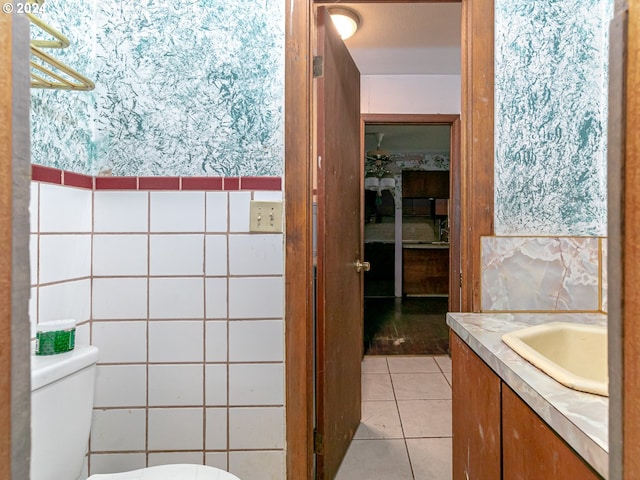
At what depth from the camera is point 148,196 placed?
127cm

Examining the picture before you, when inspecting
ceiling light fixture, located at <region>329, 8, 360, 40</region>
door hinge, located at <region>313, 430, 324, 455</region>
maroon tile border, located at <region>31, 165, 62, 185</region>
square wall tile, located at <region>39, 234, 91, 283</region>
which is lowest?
door hinge, located at <region>313, 430, 324, 455</region>

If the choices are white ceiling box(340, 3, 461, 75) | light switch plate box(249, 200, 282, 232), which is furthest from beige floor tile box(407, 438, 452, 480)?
white ceiling box(340, 3, 461, 75)

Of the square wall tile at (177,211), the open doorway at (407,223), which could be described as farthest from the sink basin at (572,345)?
the open doorway at (407,223)

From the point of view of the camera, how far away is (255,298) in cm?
127

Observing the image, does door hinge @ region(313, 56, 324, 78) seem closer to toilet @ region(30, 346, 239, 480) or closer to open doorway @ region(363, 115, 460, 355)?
toilet @ region(30, 346, 239, 480)

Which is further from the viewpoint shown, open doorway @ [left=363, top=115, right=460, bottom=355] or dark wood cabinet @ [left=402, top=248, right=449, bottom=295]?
dark wood cabinet @ [left=402, top=248, right=449, bottom=295]

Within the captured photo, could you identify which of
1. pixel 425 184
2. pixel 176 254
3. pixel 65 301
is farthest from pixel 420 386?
pixel 425 184

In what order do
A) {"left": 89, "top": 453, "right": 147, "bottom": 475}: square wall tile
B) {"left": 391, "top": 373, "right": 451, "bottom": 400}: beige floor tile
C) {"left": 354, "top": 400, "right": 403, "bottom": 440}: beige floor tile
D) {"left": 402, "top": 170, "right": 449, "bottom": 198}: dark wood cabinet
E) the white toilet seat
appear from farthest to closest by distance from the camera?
{"left": 402, "top": 170, "right": 449, "bottom": 198}: dark wood cabinet < {"left": 391, "top": 373, "right": 451, "bottom": 400}: beige floor tile < {"left": 354, "top": 400, "right": 403, "bottom": 440}: beige floor tile < {"left": 89, "top": 453, "right": 147, "bottom": 475}: square wall tile < the white toilet seat

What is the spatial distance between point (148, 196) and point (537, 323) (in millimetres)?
1424

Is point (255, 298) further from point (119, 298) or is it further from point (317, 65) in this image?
point (317, 65)

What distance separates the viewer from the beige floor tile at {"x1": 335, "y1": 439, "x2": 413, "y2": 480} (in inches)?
62.5

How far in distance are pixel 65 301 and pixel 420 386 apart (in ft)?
7.27

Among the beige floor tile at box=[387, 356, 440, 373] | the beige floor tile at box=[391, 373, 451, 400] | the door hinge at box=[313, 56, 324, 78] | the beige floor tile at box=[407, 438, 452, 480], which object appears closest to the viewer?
the door hinge at box=[313, 56, 324, 78]

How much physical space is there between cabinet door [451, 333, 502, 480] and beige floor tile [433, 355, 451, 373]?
1665 mm
